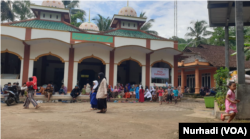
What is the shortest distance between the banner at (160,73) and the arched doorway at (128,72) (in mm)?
4456

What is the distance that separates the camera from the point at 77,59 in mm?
14055

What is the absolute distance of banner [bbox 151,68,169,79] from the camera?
50.2 feet

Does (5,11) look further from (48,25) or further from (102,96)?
(102,96)

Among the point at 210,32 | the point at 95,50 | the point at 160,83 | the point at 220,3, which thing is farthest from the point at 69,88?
the point at 210,32

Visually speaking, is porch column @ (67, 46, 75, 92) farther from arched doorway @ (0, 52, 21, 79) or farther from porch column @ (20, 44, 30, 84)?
arched doorway @ (0, 52, 21, 79)

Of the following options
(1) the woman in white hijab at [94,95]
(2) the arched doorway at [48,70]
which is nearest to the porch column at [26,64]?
(2) the arched doorway at [48,70]

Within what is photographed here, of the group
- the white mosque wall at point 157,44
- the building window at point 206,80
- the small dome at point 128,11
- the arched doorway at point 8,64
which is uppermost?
the small dome at point 128,11

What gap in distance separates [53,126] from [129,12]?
53.2 feet

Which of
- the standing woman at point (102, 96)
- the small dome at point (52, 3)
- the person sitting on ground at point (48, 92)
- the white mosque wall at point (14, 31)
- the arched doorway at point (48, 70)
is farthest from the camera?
the arched doorway at point (48, 70)

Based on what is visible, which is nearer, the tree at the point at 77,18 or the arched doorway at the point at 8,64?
the arched doorway at the point at 8,64

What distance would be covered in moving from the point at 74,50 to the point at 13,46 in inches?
158

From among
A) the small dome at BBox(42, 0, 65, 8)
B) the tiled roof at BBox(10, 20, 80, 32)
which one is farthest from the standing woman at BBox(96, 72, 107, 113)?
the small dome at BBox(42, 0, 65, 8)

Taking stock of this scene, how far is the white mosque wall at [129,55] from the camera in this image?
1482 cm

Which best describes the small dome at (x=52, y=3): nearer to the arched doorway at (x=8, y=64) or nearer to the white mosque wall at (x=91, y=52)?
the arched doorway at (x=8, y=64)
